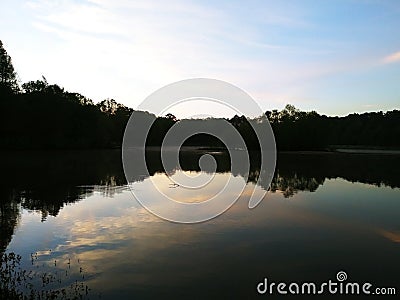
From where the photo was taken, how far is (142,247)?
479 inches

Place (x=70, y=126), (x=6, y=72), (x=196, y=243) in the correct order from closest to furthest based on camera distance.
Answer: (x=196, y=243) < (x=6, y=72) < (x=70, y=126)

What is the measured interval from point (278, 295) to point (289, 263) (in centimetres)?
226

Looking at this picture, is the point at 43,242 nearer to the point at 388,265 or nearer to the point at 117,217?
the point at 117,217

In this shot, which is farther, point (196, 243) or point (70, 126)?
point (70, 126)

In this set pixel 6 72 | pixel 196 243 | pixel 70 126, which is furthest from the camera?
pixel 70 126

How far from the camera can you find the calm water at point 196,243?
370 inches

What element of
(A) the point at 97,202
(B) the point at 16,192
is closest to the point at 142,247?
(A) the point at 97,202

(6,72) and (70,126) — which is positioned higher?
(6,72)

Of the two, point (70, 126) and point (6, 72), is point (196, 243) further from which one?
point (70, 126)

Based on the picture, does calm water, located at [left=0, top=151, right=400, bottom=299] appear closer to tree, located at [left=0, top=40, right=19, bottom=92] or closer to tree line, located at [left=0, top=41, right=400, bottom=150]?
tree line, located at [left=0, top=41, right=400, bottom=150]

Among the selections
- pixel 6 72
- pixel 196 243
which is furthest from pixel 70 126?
pixel 196 243

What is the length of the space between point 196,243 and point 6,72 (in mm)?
71676

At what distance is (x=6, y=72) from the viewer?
7256cm

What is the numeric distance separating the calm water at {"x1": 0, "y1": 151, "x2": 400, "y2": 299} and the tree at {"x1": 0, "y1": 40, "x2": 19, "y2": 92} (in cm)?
5674
